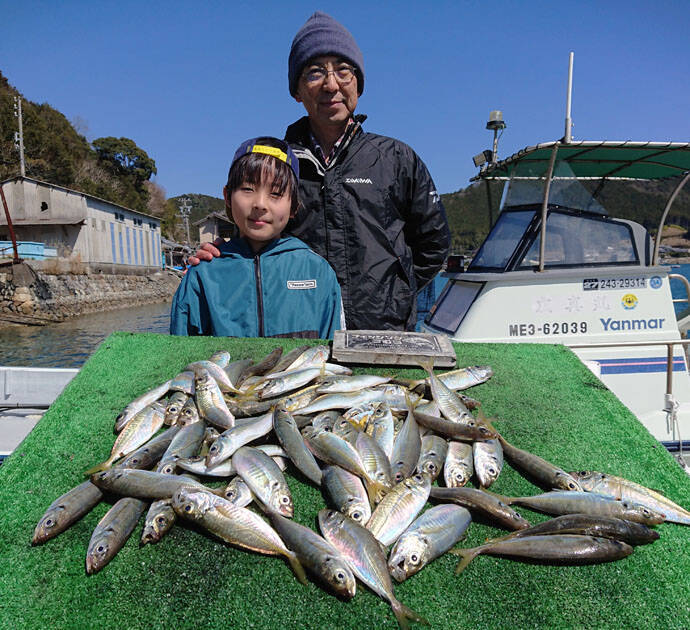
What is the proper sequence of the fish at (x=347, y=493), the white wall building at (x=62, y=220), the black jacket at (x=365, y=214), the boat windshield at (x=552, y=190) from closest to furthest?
the fish at (x=347, y=493), the black jacket at (x=365, y=214), the boat windshield at (x=552, y=190), the white wall building at (x=62, y=220)

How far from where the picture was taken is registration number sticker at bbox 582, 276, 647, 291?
588cm

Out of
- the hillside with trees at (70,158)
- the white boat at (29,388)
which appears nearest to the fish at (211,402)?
the white boat at (29,388)

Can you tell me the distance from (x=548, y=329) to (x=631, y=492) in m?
4.23

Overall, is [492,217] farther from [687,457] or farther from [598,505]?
[598,505]

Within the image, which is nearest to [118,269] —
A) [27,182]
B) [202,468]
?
[27,182]

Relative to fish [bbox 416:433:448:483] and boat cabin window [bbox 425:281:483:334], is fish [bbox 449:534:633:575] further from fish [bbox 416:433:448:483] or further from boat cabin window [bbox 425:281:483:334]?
boat cabin window [bbox 425:281:483:334]

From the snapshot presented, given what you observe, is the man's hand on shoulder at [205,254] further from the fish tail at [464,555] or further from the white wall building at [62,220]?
the white wall building at [62,220]

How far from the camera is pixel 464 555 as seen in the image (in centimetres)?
171

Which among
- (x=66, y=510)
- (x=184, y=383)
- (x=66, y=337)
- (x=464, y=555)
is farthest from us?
(x=66, y=337)

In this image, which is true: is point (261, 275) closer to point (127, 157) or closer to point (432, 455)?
point (432, 455)

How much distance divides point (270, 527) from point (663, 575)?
1.50 meters

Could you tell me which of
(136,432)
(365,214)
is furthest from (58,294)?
(136,432)

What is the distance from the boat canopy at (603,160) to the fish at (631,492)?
15.7 feet

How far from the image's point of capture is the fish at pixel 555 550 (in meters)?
1.68
